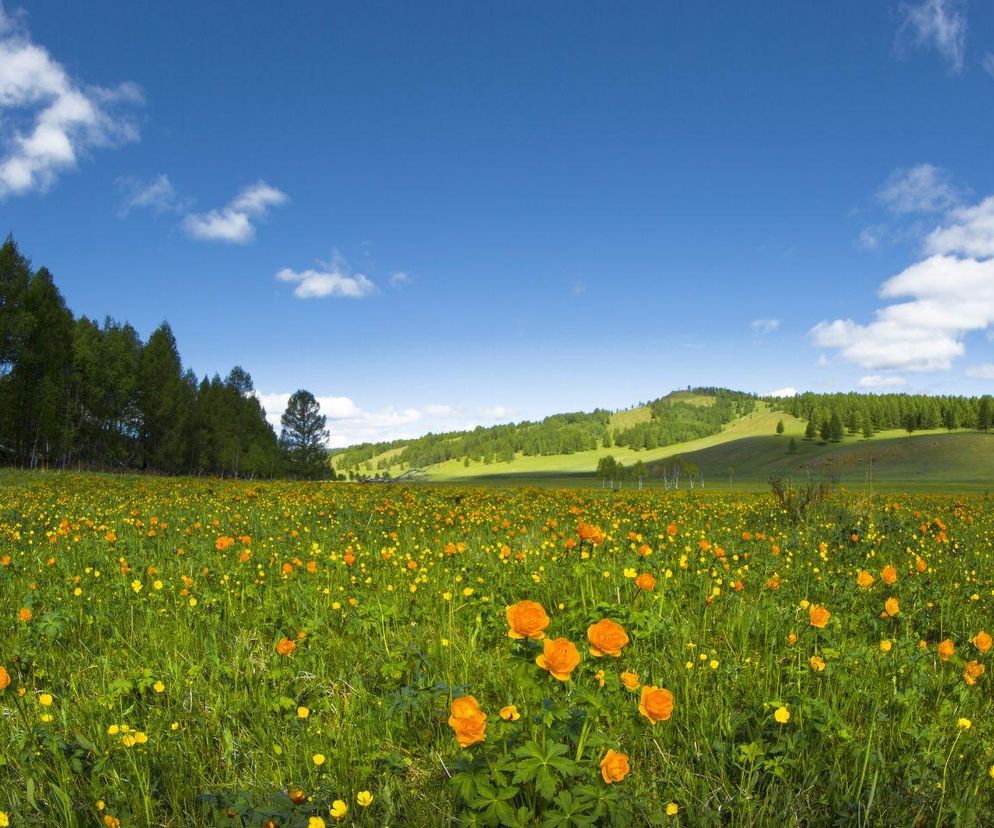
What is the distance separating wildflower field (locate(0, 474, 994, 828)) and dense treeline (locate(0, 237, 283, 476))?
3636cm

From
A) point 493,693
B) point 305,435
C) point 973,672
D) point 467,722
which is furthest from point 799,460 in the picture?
point 467,722

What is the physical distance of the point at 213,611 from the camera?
463 cm

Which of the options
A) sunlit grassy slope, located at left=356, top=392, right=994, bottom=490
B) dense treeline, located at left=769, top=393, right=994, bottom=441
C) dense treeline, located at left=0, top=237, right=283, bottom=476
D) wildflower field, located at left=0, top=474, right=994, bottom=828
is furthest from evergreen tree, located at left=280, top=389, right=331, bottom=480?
dense treeline, located at left=769, top=393, right=994, bottom=441

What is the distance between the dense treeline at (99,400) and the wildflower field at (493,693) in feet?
119

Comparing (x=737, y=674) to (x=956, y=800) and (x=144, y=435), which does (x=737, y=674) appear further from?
(x=144, y=435)

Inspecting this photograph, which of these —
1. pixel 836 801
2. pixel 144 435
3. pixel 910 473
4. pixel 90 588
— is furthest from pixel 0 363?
pixel 910 473

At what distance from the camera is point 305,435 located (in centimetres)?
6881

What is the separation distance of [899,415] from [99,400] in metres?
162

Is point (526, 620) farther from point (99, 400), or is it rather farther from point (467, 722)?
point (99, 400)

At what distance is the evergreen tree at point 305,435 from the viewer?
220ft

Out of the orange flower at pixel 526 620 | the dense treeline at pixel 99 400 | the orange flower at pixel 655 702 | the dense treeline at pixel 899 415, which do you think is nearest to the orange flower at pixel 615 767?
the orange flower at pixel 655 702

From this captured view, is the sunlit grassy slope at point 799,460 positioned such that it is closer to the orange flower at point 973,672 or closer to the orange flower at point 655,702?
the orange flower at point 973,672

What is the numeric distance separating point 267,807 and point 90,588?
175 inches

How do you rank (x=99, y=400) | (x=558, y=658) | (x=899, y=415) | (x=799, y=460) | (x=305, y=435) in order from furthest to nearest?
(x=899, y=415) → (x=799, y=460) → (x=305, y=435) → (x=99, y=400) → (x=558, y=658)
